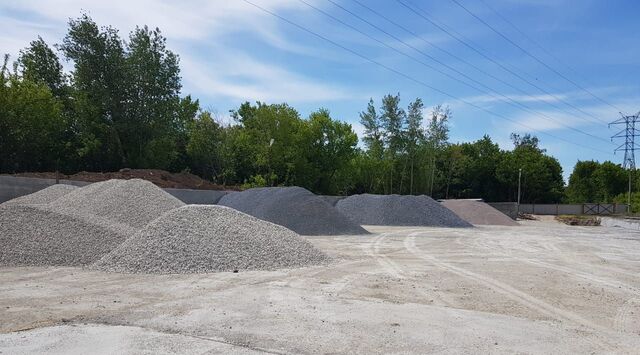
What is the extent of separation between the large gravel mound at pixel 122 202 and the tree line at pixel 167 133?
15.0m

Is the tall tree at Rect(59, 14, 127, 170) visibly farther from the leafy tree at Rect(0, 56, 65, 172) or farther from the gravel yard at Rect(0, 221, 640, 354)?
the gravel yard at Rect(0, 221, 640, 354)

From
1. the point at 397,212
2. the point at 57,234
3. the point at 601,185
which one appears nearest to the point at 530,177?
the point at 601,185

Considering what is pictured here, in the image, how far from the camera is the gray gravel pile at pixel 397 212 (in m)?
33.2

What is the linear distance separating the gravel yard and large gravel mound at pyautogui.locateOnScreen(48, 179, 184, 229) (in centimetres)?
459

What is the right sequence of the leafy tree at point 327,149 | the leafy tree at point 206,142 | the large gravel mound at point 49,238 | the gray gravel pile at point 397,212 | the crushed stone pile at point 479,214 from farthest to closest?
the leafy tree at point 327,149, the leafy tree at point 206,142, the crushed stone pile at point 479,214, the gray gravel pile at point 397,212, the large gravel mound at point 49,238

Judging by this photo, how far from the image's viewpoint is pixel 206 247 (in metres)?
12.0

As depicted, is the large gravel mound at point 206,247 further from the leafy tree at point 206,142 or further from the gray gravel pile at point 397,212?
the leafy tree at point 206,142

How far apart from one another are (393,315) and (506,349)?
1.94 metres

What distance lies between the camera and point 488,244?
68.2 feet

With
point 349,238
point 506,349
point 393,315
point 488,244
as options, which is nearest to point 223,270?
point 393,315

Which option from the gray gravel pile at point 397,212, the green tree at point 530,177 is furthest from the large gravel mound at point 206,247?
the green tree at point 530,177

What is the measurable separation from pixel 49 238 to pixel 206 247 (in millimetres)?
3903

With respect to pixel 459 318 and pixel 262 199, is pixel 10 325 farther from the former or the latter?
pixel 262 199

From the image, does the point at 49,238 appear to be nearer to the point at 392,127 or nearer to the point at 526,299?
the point at 526,299
